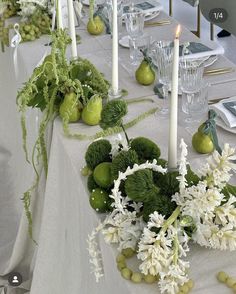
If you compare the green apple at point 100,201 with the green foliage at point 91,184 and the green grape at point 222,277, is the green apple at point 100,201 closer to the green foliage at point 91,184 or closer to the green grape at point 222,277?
the green foliage at point 91,184

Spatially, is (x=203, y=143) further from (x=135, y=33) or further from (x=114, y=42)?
(x=135, y=33)

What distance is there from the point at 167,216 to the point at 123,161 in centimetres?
14

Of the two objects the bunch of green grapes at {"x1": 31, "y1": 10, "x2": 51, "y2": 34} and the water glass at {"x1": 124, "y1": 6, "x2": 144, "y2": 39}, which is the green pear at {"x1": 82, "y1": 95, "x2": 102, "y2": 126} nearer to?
the water glass at {"x1": 124, "y1": 6, "x2": 144, "y2": 39}

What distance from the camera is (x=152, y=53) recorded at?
162 centimetres

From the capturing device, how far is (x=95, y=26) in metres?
2.01

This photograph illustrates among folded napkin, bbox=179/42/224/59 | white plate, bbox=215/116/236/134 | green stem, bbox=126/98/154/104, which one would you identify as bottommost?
green stem, bbox=126/98/154/104

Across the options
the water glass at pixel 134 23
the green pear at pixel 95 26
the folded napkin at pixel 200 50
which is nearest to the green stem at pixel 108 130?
the folded napkin at pixel 200 50

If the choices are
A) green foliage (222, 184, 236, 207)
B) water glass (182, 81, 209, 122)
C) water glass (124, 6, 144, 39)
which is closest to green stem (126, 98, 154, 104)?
water glass (182, 81, 209, 122)

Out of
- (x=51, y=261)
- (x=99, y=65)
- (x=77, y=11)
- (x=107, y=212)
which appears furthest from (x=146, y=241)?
Result: (x=77, y=11)

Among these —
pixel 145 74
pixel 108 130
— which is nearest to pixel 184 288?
pixel 108 130

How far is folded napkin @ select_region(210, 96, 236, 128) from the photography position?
135 centimetres

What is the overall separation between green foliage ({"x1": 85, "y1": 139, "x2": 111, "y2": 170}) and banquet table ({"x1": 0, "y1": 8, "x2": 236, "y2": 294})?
7cm

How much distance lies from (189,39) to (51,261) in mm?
894

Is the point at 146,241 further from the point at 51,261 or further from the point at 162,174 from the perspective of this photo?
the point at 51,261
